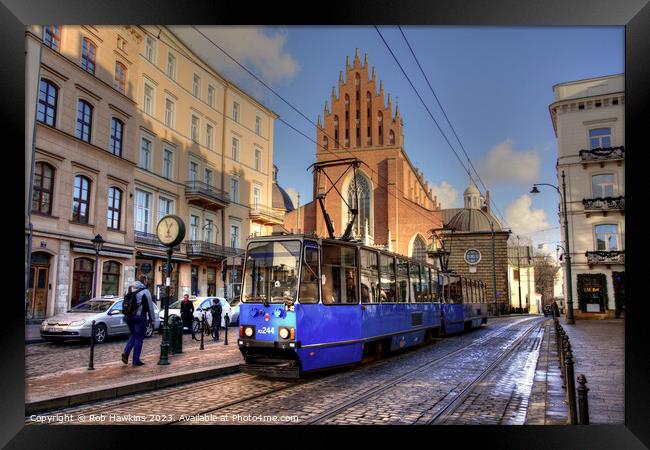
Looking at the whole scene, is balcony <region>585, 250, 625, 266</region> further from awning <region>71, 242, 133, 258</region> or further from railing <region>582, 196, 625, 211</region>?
awning <region>71, 242, 133, 258</region>

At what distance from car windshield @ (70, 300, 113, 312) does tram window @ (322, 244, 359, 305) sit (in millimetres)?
8525

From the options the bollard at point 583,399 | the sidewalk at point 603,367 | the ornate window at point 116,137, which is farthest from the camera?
the ornate window at point 116,137

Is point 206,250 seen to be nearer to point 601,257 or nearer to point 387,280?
point 387,280

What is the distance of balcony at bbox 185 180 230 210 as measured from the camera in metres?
13.9

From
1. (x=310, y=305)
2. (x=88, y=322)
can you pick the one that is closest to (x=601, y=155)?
(x=310, y=305)

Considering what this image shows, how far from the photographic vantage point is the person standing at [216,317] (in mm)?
16742

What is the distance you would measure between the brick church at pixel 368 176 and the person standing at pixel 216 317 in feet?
14.0

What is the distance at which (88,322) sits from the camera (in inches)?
563

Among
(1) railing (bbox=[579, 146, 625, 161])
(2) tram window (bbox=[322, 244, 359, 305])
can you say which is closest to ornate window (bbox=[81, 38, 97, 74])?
(2) tram window (bbox=[322, 244, 359, 305])

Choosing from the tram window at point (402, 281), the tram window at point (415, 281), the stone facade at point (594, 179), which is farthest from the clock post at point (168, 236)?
the stone facade at point (594, 179)

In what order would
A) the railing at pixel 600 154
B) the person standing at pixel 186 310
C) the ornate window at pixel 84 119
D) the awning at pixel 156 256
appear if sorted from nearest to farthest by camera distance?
the railing at pixel 600 154 → the ornate window at pixel 84 119 → the awning at pixel 156 256 → the person standing at pixel 186 310

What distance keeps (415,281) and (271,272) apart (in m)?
6.64

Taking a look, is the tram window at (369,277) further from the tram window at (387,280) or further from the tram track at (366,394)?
the tram track at (366,394)
